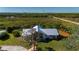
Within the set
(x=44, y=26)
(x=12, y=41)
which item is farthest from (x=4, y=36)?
(x=44, y=26)

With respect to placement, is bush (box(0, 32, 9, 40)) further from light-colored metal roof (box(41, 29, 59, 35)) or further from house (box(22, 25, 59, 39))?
light-colored metal roof (box(41, 29, 59, 35))

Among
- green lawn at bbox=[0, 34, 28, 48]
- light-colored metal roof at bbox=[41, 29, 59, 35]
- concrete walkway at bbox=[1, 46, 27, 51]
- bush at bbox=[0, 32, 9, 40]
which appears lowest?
concrete walkway at bbox=[1, 46, 27, 51]

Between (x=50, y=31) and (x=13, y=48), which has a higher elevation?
(x=50, y=31)

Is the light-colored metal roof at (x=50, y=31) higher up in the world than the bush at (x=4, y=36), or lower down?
higher up

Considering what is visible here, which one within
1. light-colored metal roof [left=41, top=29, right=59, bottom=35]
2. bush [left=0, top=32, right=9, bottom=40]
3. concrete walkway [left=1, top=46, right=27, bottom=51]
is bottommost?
concrete walkway [left=1, top=46, right=27, bottom=51]

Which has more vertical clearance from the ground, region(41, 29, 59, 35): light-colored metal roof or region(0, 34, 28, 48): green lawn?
region(41, 29, 59, 35): light-colored metal roof

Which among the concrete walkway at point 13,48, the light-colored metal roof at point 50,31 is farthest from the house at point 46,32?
the concrete walkway at point 13,48

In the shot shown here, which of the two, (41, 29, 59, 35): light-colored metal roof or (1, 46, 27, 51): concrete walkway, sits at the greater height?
(41, 29, 59, 35): light-colored metal roof

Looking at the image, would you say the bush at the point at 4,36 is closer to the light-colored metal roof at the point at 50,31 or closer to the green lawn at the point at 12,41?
the green lawn at the point at 12,41

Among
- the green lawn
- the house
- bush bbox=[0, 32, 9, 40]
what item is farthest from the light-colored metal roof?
bush bbox=[0, 32, 9, 40]

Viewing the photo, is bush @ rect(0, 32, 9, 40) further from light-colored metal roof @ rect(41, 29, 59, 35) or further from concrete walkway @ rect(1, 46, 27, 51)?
light-colored metal roof @ rect(41, 29, 59, 35)

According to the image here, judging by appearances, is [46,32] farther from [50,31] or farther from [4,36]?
[4,36]
